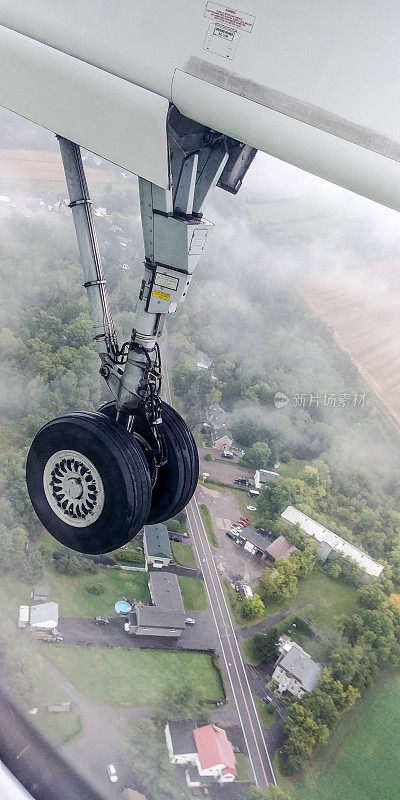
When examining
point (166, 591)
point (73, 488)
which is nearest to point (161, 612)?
point (166, 591)

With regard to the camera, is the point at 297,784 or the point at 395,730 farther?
the point at 395,730

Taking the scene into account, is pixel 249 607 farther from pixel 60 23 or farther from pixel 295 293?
pixel 60 23

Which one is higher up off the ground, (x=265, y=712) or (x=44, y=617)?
(x=44, y=617)

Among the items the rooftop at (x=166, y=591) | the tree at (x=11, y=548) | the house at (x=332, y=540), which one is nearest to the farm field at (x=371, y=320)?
the house at (x=332, y=540)

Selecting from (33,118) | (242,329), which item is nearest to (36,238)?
(242,329)

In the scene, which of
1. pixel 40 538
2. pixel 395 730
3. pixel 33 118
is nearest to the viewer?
pixel 33 118

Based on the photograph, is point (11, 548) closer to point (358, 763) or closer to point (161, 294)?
point (358, 763)

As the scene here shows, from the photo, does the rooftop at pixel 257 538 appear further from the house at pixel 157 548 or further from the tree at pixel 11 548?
the tree at pixel 11 548
